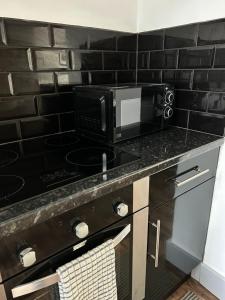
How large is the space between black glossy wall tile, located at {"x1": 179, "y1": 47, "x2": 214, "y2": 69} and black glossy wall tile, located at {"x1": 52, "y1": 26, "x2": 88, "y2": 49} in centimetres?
52

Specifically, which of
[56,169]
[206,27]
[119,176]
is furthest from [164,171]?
[206,27]

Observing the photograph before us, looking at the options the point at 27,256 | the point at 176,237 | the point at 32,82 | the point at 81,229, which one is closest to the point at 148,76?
the point at 32,82

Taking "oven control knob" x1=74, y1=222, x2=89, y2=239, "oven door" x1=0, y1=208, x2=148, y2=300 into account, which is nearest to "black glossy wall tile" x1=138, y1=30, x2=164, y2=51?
"oven door" x1=0, y1=208, x2=148, y2=300

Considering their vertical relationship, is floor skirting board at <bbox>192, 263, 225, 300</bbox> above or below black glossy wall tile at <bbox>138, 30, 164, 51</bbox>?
below

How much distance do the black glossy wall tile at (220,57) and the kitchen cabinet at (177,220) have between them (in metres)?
0.41

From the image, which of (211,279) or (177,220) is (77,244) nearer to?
(177,220)

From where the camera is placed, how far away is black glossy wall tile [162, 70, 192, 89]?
1237 millimetres

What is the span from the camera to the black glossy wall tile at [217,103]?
1.13 metres

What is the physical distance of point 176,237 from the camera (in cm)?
109

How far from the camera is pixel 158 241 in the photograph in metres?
0.96

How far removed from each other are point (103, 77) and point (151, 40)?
14.0 inches

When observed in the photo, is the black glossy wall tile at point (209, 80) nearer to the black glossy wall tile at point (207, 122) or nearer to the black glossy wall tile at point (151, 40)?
the black glossy wall tile at point (207, 122)

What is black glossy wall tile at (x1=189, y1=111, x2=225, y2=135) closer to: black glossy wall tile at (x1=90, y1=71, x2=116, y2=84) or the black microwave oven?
the black microwave oven

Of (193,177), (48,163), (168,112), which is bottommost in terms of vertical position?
(193,177)
